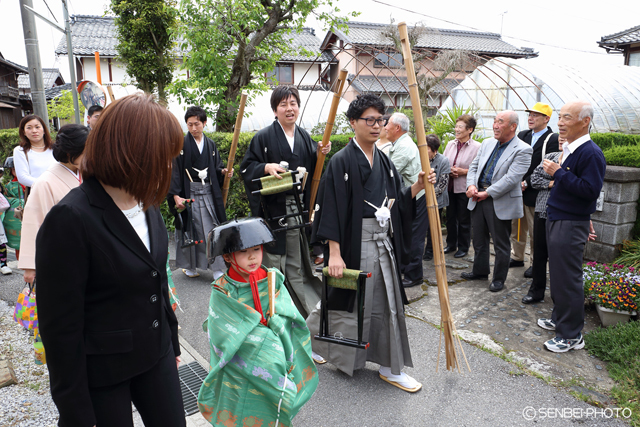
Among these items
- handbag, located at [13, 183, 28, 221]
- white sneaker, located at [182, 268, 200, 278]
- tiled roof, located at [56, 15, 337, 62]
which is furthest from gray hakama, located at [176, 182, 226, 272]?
tiled roof, located at [56, 15, 337, 62]

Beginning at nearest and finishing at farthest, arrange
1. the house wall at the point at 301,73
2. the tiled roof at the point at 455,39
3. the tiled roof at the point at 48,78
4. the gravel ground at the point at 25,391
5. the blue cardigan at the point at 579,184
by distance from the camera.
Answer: the gravel ground at the point at 25,391 < the blue cardigan at the point at 579,184 < the tiled roof at the point at 455,39 < the house wall at the point at 301,73 < the tiled roof at the point at 48,78

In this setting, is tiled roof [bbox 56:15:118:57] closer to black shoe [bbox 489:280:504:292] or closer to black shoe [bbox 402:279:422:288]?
black shoe [bbox 402:279:422:288]

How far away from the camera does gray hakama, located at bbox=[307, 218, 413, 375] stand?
3254 mm

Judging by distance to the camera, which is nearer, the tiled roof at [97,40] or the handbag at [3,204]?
the handbag at [3,204]

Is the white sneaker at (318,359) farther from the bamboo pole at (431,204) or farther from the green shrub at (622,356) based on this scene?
the green shrub at (622,356)

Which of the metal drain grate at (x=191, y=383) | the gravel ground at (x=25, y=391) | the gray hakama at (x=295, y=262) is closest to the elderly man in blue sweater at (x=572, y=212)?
the gray hakama at (x=295, y=262)

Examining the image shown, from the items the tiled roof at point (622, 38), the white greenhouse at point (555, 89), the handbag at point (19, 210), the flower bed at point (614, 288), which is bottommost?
the flower bed at point (614, 288)

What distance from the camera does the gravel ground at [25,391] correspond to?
290 centimetres

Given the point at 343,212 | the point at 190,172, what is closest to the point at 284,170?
the point at 343,212

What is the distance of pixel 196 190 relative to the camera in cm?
545

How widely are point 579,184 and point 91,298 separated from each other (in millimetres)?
3777

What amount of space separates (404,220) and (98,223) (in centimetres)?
250

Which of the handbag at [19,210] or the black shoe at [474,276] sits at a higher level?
the handbag at [19,210]

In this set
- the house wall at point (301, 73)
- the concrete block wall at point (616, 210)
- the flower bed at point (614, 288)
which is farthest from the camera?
the house wall at point (301, 73)
